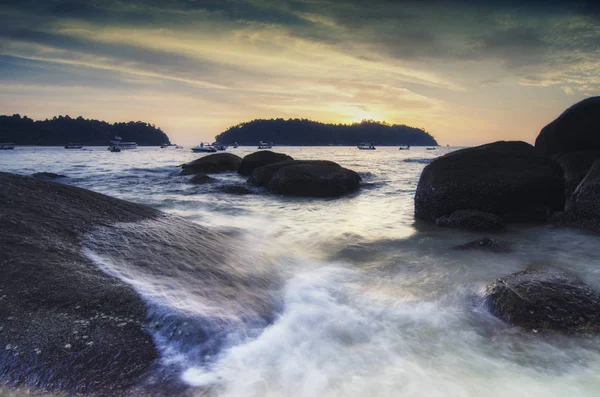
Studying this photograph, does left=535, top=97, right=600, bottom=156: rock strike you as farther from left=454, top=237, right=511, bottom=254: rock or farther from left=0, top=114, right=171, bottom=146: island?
left=0, top=114, right=171, bottom=146: island

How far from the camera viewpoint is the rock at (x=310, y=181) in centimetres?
1367

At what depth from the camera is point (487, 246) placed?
20.0 ft

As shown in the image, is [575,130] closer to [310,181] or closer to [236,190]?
[310,181]

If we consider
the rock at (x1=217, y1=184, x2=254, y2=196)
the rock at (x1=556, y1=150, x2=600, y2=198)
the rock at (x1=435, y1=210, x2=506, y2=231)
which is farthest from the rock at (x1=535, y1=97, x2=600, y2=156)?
the rock at (x1=217, y1=184, x2=254, y2=196)

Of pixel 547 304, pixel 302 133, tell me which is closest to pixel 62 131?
pixel 302 133

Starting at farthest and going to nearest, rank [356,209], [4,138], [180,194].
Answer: [4,138] < [180,194] < [356,209]

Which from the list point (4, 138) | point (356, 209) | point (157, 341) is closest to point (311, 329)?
point (157, 341)

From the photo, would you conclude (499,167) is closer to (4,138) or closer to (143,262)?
(143,262)

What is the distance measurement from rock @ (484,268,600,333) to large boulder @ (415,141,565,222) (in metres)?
4.43

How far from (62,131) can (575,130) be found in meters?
150

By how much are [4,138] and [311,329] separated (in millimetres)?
149355

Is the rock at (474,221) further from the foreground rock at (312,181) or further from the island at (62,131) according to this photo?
the island at (62,131)

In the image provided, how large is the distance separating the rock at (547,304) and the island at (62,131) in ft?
488

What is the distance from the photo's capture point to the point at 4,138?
114 m
